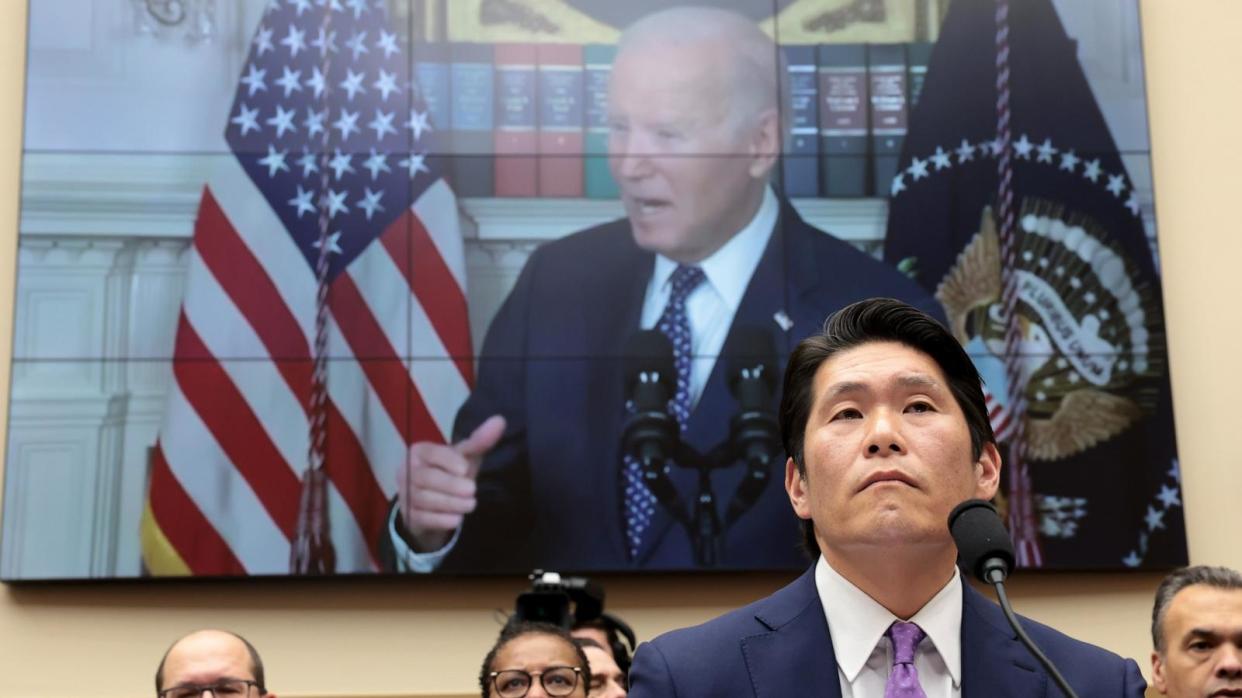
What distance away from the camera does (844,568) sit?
241 centimetres

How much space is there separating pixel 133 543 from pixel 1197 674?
15.8 feet

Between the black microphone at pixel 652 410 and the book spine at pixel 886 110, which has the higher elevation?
the book spine at pixel 886 110

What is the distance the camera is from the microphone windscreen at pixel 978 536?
2133 millimetres

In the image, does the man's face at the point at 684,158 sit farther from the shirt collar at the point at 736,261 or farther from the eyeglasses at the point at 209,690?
the eyeglasses at the point at 209,690

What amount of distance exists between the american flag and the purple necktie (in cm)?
516

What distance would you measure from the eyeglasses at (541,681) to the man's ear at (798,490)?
2183 millimetres

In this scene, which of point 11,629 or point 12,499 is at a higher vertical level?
point 12,499

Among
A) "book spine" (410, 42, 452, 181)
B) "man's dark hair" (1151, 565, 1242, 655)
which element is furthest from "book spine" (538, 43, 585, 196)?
"man's dark hair" (1151, 565, 1242, 655)

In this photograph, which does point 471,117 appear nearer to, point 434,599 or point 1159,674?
point 434,599

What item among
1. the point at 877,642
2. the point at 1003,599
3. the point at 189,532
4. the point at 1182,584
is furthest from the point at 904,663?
the point at 189,532

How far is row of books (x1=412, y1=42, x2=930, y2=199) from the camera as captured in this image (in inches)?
298

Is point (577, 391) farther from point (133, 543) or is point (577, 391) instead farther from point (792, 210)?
point (133, 543)

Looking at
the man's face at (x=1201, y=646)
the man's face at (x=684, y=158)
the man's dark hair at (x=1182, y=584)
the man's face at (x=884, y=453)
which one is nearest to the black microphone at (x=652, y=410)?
the man's face at (x=684, y=158)

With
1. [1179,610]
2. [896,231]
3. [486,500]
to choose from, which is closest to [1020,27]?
[896,231]
